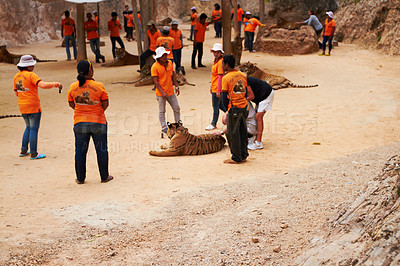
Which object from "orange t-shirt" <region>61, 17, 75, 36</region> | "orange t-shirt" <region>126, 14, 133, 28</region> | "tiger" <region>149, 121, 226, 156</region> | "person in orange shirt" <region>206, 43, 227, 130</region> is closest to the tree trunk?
"person in orange shirt" <region>206, 43, 227, 130</region>

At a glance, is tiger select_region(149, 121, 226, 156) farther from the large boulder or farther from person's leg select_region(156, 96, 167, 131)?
the large boulder

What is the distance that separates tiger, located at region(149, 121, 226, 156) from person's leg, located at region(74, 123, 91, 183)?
174 centimetres

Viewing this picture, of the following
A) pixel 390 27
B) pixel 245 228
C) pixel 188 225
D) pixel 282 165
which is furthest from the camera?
pixel 390 27

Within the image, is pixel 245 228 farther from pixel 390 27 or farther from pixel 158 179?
pixel 390 27

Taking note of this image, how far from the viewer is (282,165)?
269 inches

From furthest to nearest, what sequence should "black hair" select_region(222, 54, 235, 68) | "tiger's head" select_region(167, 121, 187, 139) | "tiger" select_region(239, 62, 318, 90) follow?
"tiger" select_region(239, 62, 318, 90)
"tiger's head" select_region(167, 121, 187, 139)
"black hair" select_region(222, 54, 235, 68)

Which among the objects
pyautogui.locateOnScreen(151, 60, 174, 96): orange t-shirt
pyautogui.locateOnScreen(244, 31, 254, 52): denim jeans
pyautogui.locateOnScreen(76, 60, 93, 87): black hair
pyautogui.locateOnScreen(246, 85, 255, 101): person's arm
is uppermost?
pyautogui.locateOnScreen(244, 31, 254, 52): denim jeans

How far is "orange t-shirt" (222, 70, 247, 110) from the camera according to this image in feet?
22.0

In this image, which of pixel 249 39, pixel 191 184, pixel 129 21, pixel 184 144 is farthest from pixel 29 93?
pixel 129 21

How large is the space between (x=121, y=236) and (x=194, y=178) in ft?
6.86

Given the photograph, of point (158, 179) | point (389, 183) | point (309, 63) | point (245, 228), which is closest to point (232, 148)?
point (158, 179)

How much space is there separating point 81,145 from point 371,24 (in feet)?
56.0

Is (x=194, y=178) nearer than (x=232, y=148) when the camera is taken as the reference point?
Yes

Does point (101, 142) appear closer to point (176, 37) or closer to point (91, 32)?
point (176, 37)
